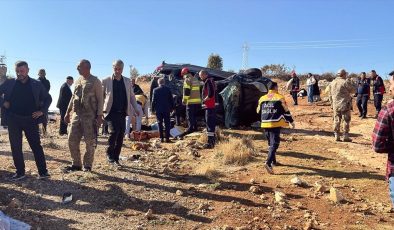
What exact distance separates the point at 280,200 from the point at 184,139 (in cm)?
541

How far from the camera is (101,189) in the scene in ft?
19.6

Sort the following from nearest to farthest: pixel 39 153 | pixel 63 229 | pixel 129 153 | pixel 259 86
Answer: pixel 63 229 < pixel 39 153 < pixel 129 153 < pixel 259 86

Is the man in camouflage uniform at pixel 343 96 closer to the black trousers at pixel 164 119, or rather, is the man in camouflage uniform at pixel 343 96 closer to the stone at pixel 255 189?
the black trousers at pixel 164 119

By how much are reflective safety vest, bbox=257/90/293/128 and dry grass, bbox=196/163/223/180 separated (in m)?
1.22

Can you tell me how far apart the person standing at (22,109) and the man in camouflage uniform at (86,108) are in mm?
504

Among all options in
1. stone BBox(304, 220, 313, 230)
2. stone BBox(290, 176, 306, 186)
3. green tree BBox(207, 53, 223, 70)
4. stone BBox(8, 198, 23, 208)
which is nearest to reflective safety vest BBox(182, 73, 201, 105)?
stone BBox(290, 176, 306, 186)

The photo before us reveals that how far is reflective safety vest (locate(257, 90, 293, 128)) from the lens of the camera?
7496 millimetres

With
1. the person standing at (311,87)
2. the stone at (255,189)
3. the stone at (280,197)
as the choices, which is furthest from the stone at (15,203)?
the person standing at (311,87)

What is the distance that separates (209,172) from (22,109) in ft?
10.4

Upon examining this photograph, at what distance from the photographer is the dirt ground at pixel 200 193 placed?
509cm

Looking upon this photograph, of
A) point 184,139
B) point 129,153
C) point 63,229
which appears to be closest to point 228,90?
point 184,139

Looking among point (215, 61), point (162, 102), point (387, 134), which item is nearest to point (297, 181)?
point (387, 134)

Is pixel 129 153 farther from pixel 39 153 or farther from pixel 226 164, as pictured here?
pixel 39 153

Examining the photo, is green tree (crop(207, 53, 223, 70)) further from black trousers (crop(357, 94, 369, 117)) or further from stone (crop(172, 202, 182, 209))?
stone (crop(172, 202, 182, 209))
